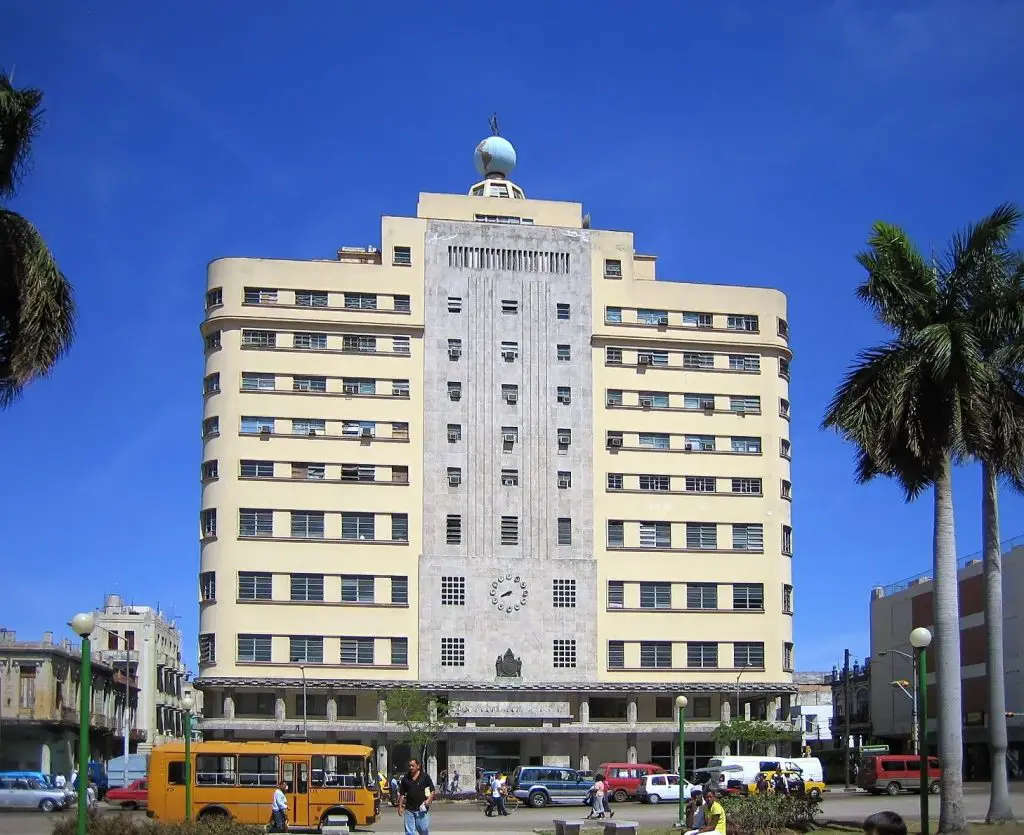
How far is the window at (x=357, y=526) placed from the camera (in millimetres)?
85938

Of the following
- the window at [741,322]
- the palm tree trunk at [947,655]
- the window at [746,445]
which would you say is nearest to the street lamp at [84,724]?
the palm tree trunk at [947,655]

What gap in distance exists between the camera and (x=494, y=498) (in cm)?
8825

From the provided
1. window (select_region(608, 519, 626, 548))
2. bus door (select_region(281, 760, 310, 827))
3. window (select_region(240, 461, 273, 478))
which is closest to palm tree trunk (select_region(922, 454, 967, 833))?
bus door (select_region(281, 760, 310, 827))

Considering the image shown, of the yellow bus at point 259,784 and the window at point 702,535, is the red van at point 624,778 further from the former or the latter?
the yellow bus at point 259,784

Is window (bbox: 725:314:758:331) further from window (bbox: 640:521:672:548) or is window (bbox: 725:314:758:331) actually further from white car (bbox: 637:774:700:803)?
white car (bbox: 637:774:700:803)

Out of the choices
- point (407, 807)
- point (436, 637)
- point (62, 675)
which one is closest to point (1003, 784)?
point (407, 807)

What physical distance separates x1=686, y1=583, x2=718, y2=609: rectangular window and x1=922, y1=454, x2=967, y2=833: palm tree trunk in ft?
169

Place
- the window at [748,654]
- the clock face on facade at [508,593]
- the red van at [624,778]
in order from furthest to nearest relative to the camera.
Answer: the window at [748,654] < the clock face on facade at [508,593] < the red van at [624,778]

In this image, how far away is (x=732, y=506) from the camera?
A: 295ft

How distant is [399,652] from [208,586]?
39.8 feet

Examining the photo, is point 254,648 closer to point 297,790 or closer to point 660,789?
point 660,789

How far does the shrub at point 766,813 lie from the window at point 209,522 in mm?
53082

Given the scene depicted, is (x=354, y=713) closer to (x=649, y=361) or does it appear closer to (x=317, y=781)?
(x=649, y=361)

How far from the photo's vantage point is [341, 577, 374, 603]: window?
85.2 meters
